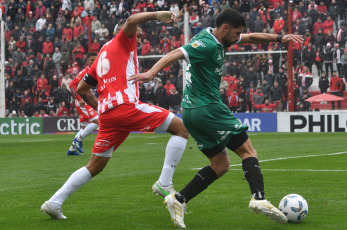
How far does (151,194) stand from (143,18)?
10.0 feet

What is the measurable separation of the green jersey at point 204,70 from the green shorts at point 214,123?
0.24ft

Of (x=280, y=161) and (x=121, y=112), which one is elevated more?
(x=121, y=112)

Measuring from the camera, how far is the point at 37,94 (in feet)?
101

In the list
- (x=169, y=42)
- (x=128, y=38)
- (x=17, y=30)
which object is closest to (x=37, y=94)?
(x=17, y=30)

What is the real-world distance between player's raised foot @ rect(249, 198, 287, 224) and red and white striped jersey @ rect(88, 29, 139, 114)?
7.05 ft

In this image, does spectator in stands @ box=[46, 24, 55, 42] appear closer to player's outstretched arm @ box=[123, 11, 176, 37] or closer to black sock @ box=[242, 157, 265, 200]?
player's outstretched arm @ box=[123, 11, 176, 37]

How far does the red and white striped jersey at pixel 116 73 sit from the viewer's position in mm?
7652

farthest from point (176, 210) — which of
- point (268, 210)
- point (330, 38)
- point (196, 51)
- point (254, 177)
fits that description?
point (330, 38)

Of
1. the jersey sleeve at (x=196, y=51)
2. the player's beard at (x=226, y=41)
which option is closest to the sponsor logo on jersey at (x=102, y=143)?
the jersey sleeve at (x=196, y=51)

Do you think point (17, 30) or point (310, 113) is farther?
point (17, 30)

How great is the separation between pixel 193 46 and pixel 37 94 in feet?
82.6

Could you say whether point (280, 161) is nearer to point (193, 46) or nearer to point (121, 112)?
point (121, 112)

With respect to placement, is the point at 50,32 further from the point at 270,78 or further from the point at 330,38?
the point at 330,38

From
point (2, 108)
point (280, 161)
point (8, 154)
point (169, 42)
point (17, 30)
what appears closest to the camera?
point (280, 161)
